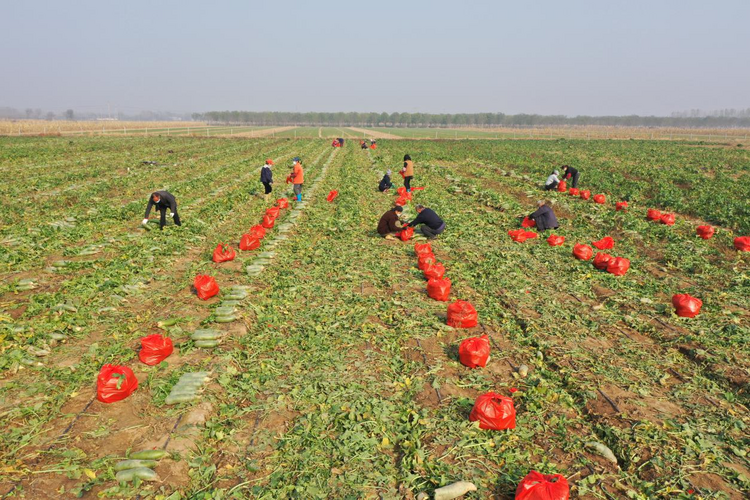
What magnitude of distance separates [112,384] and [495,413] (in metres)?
5.22

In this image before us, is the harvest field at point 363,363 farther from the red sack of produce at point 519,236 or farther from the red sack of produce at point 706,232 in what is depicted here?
the red sack of produce at point 706,232

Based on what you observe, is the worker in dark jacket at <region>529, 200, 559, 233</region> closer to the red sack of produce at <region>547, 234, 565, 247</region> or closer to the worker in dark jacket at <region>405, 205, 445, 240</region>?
the red sack of produce at <region>547, 234, 565, 247</region>

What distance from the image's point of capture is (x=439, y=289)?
912 cm

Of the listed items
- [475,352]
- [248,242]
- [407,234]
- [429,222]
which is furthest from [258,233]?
[475,352]

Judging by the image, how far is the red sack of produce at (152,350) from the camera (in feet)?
21.6

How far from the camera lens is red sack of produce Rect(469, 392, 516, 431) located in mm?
5285

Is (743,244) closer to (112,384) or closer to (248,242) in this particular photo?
(248,242)

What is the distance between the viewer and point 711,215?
1714cm

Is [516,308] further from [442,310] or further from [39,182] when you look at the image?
[39,182]

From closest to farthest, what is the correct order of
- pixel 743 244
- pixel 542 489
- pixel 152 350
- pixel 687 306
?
1. pixel 542 489
2. pixel 152 350
3. pixel 687 306
4. pixel 743 244

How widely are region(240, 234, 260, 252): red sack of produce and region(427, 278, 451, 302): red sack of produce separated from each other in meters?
6.04

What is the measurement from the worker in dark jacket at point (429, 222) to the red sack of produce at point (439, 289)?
443cm

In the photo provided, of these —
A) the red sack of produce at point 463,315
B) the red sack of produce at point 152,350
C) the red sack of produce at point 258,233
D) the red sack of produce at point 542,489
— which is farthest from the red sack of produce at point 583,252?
the red sack of produce at point 152,350

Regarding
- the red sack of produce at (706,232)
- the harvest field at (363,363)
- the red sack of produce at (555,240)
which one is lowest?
the harvest field at (363,363)
